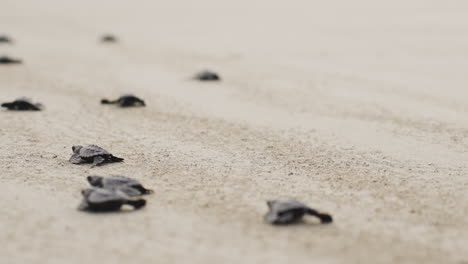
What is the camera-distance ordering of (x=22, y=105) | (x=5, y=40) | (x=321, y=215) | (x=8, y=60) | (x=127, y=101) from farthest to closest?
1. (x=5, y=40)
2. (x=8, y=60)
3. (x=127, y=101)
4. (x=22, y=105)
5. (x=321, y=215)

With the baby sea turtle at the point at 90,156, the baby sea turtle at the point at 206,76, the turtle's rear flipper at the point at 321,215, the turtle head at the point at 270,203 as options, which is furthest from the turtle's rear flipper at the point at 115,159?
the baby sea turtle at the point at 206,76

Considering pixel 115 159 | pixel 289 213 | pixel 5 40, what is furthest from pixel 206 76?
pixel 5 40

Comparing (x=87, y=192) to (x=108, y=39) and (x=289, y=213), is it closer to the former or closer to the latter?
(x=289, y=213)

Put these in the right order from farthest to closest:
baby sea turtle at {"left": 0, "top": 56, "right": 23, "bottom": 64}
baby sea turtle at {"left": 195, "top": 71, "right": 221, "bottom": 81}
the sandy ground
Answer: baby sea turtle at {"left": 0, "top": 56, "right": 23, "bottom": 64}, baby sea turtle at {"left": 195, "top": 71, "right": 221, "bottom": 81}, the sandy ground

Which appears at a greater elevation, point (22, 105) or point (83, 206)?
point (22, 105)

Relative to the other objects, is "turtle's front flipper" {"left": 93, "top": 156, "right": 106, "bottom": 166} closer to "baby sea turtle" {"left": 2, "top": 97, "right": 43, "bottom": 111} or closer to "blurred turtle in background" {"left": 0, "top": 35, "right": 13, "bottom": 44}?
"baby sea turtle" {"left": 2, "top": 97, "right": 43, "bottom": 111}

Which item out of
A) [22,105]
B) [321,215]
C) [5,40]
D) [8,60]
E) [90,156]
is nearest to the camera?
[321,215]

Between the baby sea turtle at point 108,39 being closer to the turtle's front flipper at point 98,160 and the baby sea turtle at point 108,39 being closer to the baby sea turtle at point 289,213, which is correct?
the turtle's front flipper at point 98,160

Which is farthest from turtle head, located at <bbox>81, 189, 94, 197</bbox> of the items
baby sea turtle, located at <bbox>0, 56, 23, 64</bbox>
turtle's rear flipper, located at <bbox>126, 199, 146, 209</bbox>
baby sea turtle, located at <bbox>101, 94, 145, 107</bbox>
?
baby sea turtle, located at <bbox>0, 56, 23, 64</bbox>
